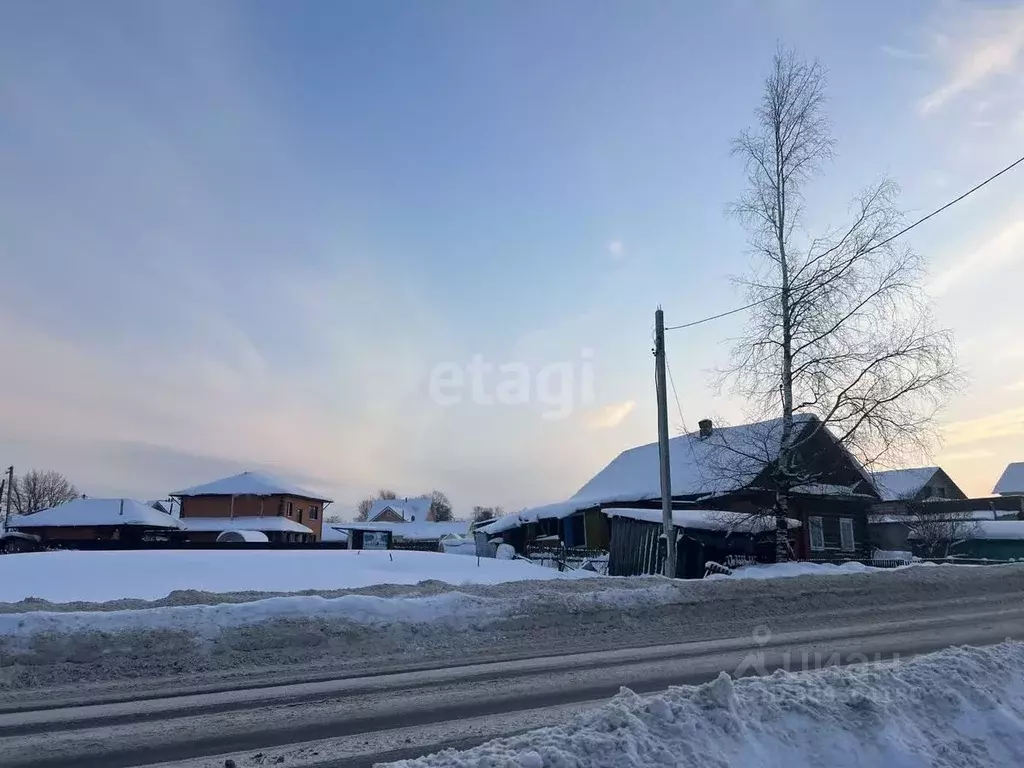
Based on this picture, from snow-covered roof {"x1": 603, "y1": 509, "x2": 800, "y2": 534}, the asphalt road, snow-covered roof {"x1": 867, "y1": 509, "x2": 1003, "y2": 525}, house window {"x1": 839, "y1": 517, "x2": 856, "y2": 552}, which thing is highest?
snow-covered roof {"x1": 867, "y1": 509, "x2": 1003, "y2": 525}

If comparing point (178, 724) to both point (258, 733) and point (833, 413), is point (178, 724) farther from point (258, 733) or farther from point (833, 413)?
point (833, 413)

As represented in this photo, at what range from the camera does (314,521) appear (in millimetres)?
69500

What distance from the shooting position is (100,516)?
2178 inches

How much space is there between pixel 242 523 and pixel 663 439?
163ft

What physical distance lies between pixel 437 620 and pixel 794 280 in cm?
1664

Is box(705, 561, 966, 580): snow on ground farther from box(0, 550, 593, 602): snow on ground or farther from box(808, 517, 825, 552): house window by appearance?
box(808, 517, 825, 552): house window

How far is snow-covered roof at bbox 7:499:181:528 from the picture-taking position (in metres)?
54.7

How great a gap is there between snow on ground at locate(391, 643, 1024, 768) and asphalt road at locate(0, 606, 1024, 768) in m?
1.33

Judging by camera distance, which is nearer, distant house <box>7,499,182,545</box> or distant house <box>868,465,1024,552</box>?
distant house <box>868,465,1024,552</box>

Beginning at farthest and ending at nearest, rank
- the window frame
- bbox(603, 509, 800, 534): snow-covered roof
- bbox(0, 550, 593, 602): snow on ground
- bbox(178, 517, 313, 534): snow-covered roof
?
bbox(178, 517, 313, 534): snow-covered roof, the window frame, bbox(603, 509, 800, 534): snow-covered roof, bbox(0, 550, 593, 602): snow on ground

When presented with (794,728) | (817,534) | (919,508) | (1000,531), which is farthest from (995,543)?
(794,728)

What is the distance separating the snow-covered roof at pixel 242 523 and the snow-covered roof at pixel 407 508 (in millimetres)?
55188

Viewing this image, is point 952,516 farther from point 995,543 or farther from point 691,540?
point 691,540

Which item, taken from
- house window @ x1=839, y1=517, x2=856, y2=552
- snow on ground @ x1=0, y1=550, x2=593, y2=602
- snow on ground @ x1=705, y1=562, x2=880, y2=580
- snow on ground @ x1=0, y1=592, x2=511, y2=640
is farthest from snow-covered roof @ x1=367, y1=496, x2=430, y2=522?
snow on ground @ x1=0, y1=592, x2=511, y2=640
